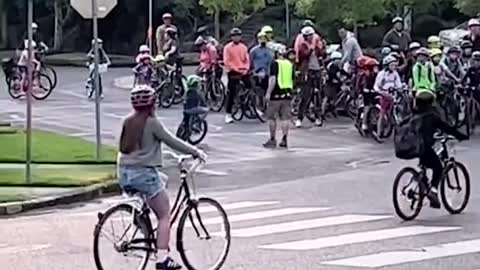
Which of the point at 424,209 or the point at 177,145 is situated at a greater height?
the point at 177,145

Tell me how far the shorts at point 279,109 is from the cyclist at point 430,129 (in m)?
8.96

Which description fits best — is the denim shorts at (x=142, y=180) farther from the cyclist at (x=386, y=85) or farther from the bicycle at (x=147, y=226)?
the cyclist at (x=386, y=85)

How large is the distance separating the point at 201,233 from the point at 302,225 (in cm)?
335

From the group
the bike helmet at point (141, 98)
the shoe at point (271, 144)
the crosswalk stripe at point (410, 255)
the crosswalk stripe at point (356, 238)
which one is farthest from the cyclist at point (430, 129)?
the shoe at point (271, 144)

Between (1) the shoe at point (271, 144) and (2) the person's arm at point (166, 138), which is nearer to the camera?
(2) the person's arm at point (166, 138)

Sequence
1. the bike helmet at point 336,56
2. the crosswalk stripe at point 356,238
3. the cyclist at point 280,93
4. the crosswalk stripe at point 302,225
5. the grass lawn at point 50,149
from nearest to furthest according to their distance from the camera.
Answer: the crosswalk stripe at point 356,238 < the crosswalk stripe at point 302,225 < the grass lawn at point 50,149 < the cyclist at point 280,93 < the bike helmet at point 336,56

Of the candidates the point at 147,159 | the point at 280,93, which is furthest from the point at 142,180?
the point at 280,93

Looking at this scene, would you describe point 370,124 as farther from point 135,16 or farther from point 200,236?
point 135,16

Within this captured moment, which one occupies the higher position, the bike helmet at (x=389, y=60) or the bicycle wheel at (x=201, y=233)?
the bike helmet at (x=389, y=60)

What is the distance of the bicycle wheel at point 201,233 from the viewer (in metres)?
11.8

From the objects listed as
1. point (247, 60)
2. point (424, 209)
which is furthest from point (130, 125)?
point (247, 60)

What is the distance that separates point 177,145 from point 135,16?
5015cm

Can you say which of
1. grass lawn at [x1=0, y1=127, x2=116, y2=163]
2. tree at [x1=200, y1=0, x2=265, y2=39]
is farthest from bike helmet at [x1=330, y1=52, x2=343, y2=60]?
tree at [x1=200, y1=0, x2=265, y2=39]

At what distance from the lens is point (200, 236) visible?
39.3 feet
